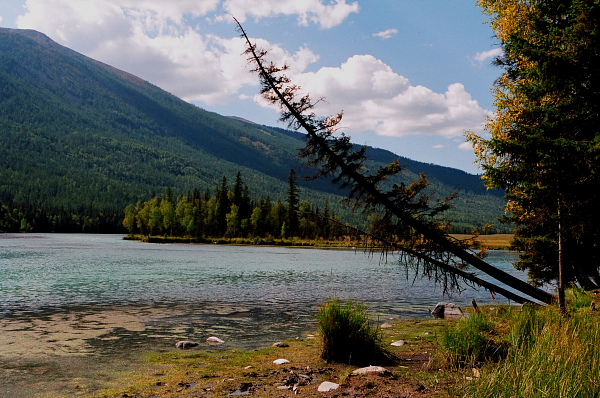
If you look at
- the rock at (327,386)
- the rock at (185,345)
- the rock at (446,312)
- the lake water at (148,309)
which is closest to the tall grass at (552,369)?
the rock at (327,386)

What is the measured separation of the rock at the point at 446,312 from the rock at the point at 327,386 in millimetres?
12929

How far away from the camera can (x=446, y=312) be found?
2089cm

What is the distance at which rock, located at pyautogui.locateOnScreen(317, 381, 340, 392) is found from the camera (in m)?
8.45

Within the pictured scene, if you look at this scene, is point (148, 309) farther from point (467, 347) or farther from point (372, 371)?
point (467, 347)

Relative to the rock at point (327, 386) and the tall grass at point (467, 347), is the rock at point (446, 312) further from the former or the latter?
the rock at point (327, 386)

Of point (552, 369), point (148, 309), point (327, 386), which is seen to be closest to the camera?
point (552, 369)

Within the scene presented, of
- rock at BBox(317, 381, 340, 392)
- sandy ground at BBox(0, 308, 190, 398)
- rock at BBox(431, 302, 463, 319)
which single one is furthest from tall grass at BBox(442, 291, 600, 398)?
rock at BBox(431, 302, 463, 319)

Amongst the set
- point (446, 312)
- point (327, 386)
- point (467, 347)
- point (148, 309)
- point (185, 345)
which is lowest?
point (148, 309)

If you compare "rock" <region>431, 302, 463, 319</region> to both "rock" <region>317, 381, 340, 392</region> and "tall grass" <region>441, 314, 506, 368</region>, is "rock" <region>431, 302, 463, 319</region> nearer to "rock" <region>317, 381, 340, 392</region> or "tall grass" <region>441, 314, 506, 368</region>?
"tall grass" <region>441, 314, 506, 368</region>

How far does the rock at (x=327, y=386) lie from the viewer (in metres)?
8.45

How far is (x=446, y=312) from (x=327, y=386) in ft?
45.4

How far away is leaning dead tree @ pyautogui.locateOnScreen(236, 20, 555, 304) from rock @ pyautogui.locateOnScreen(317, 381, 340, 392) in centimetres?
326

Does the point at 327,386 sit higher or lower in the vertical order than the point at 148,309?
higher

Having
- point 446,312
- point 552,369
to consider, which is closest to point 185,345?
point 552,369
